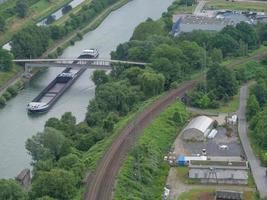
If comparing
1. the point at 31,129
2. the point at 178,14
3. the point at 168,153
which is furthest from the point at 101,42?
the point at 168,153

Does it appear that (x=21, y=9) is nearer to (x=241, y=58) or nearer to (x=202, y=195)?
(x=241, y=58)

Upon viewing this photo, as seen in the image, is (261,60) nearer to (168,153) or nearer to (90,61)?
(90,61)

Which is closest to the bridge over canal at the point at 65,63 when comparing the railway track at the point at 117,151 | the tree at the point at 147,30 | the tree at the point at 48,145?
the tree at the point at 147,30

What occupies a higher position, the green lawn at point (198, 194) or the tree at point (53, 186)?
the tree at point (53, 186)

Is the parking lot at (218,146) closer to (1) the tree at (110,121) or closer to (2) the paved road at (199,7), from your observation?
(1) the tree at (110,121)

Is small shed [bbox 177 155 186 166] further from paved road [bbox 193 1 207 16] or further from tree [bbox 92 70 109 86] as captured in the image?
paved road [bbox 193 1 207 16]

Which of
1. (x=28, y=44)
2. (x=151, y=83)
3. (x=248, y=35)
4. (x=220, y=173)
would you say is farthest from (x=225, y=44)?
(x=220, y=173)
